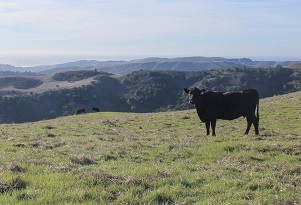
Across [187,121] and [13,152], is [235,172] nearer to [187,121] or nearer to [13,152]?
[13,152]

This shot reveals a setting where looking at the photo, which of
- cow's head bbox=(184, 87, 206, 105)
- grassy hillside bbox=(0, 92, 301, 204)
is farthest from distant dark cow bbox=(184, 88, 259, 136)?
grassy hillside bbox=(0, 92, 301, 204)

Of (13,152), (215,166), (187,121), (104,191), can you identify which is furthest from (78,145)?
(187,121)

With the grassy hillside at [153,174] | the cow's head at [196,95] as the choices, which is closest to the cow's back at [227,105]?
the cow's head at [196,95]

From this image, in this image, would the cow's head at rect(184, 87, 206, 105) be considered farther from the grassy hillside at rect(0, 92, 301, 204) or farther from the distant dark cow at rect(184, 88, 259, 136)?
the grassy hillside at rect(0, 92, 301, 204)

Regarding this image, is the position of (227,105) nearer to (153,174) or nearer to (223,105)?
(223,105)

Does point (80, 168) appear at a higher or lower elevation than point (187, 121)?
higher

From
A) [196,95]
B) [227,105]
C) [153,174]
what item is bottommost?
[153,174]

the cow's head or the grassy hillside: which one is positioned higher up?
the cow's head

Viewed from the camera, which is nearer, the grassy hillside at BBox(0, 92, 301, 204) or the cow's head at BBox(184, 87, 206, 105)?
the grassy hillside at BBox(0, 92, 301, 204)

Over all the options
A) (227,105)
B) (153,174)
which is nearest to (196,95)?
(227,105)

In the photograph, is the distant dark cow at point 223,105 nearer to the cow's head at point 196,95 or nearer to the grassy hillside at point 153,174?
the cow's head at point 196,95

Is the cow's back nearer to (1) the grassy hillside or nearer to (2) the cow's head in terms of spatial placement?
(2) the cow's head

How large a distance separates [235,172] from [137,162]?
321 cm

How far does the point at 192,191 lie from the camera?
8.56 meters
